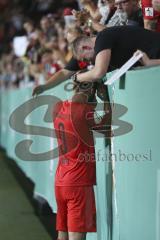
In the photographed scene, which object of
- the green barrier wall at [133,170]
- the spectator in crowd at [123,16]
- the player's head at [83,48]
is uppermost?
the spectator in crowd at [123,16]

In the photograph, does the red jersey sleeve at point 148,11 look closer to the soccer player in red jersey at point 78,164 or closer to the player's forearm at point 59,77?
the soccer player in red jersey at point 78,164

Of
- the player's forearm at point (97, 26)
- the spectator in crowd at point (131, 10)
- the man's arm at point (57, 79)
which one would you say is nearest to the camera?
the spectator in crowd at point (131, 10)

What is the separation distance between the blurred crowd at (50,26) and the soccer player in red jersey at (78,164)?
37.1 inches

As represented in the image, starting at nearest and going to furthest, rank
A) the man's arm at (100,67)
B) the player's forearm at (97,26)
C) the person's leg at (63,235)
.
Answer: the man's arm at (100,67) → the person's leg at (63,235) → the player's forearm at (97,26)

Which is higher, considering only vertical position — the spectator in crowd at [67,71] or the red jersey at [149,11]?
the red jersey at [149,11]

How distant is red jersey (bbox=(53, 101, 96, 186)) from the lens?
15.8ft

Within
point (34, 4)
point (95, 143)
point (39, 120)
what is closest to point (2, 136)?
point (34, 4)

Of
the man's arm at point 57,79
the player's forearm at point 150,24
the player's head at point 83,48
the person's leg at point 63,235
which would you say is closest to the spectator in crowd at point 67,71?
the man's arm at point 57,79

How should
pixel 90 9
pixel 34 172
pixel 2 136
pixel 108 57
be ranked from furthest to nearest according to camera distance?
pixel 2 136 → pixel 34 172 → pixel 90 9 → pixel 108 57

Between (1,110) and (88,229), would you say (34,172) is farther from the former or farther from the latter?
(1,110)

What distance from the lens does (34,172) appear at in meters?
9.73

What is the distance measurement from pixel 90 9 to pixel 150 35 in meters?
2.60

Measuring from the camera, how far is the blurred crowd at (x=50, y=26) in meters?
6.01

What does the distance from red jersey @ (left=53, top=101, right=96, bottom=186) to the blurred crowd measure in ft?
3.28
